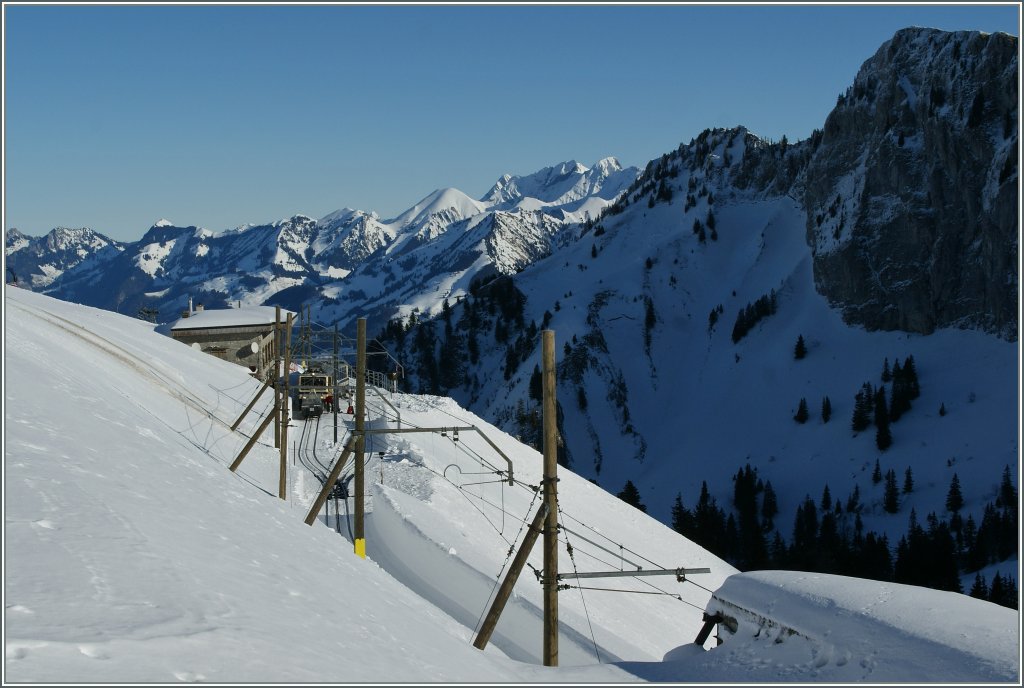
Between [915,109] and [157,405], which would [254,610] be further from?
[915,109]

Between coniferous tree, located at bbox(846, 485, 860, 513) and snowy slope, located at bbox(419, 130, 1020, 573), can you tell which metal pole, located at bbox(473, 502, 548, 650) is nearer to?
snowy slope, located at bbox(419, 130, 1020, 573)

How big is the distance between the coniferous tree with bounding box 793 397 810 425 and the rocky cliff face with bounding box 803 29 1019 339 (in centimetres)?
2506

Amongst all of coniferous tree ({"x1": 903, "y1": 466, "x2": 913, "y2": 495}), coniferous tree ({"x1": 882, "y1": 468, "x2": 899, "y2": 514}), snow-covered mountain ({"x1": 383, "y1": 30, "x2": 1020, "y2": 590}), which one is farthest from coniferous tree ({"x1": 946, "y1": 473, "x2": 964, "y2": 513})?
coniferous tree ({"x1": 882, "y1": 468, "x2": 899, "y2": 514})

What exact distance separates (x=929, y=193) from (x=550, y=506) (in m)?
161

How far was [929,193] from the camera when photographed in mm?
155750

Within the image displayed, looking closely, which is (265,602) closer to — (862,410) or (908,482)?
(908,482)

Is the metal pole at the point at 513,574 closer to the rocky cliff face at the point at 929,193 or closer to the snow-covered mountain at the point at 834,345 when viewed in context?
the snow-covered mountain at the point at 834,345

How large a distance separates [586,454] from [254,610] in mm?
144194

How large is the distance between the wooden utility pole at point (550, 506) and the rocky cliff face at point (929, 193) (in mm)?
147214

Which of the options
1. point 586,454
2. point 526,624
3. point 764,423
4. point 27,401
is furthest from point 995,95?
point 27,401

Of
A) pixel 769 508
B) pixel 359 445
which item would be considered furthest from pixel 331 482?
pixel 769 508

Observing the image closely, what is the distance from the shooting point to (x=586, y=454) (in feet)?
501

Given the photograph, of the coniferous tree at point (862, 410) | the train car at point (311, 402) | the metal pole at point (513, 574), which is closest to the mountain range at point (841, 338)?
the coniferous tree at point (862, 410)

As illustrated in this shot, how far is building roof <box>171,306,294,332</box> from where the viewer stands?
3095 inches
